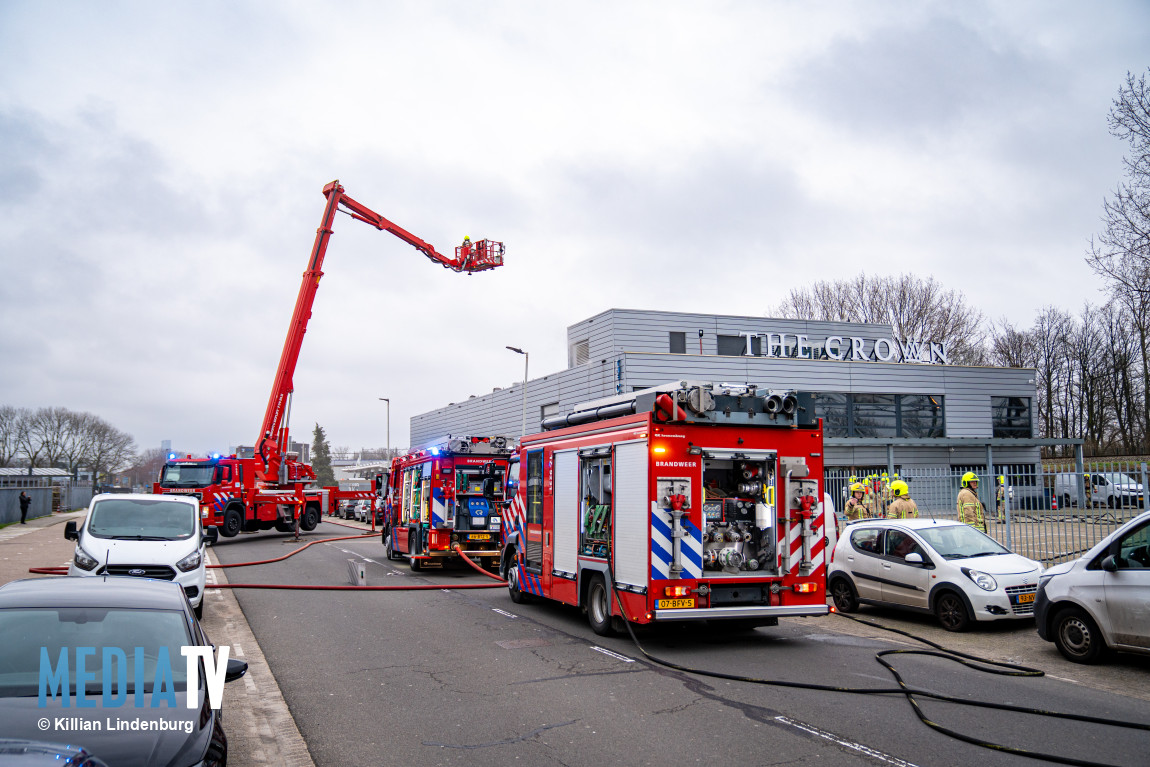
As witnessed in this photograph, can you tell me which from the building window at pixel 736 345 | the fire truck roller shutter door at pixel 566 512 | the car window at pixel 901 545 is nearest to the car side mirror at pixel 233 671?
the fire truck roller shutter door at pixel 566 512

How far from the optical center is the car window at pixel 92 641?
4289 millimetres

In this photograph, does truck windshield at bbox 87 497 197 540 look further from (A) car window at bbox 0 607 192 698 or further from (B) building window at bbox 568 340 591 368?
(B) building window at bbox 568 340 591 368

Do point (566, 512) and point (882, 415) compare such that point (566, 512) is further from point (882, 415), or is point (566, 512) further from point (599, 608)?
point (882, 415)

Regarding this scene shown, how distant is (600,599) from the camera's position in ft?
35.1

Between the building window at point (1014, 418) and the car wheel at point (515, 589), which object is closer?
the car wheel at point (515, 589)

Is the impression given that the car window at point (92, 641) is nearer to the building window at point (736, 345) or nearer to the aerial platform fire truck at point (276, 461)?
the aerial platform fire truck at point (276, 461)

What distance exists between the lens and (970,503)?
48.3ft

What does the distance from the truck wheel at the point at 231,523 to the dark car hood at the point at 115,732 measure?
84.0 feet

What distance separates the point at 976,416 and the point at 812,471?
32038 millimetres

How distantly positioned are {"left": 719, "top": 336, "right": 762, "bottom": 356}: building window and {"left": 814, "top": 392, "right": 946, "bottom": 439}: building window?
11.5 ft

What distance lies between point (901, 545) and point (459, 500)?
9.47 m

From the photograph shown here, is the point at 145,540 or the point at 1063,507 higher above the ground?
the point at 1063,507

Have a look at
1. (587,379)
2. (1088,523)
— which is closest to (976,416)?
(587,379)

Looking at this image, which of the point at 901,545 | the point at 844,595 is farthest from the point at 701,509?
the point at 844,595
